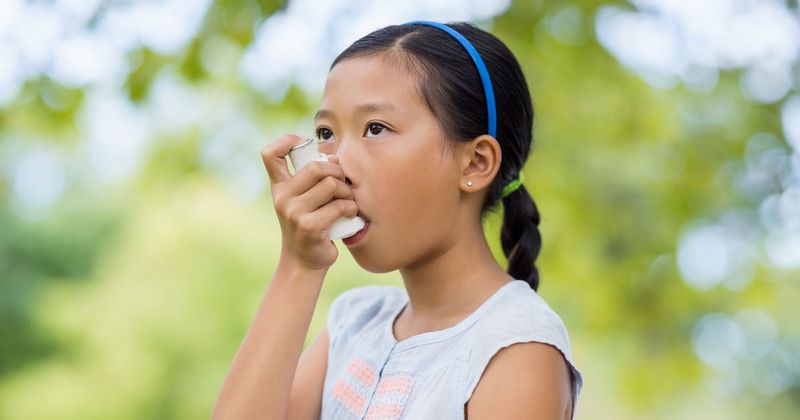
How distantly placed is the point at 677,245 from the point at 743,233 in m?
0.97

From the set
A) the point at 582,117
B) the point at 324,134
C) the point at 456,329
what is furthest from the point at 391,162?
the point at 582,117

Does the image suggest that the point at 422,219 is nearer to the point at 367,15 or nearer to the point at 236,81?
the point at 367,15

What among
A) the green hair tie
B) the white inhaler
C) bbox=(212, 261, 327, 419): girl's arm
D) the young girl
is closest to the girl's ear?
the young girl

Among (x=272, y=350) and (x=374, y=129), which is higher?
(x=374, y=129)

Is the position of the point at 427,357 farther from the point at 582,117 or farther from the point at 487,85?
the point at 582,117

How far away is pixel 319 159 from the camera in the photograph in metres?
1.73

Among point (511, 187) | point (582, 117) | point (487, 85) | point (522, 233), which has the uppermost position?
point (487, 85)

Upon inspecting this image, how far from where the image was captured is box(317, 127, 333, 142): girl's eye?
183 centimetres

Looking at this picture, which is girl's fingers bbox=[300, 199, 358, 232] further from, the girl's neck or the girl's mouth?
the girl's neck

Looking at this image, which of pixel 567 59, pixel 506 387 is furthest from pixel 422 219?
pixel 567 59

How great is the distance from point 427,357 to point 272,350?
0.89ft

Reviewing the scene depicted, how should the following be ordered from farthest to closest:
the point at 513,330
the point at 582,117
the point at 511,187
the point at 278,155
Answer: the point at 582,117 → the point at 511,187 → the point at 278,155 → the point at 513,330

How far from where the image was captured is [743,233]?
6039 mm

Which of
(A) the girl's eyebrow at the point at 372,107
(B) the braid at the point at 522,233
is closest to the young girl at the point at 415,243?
(A) the girl's eyebrow at the point at 372,107
